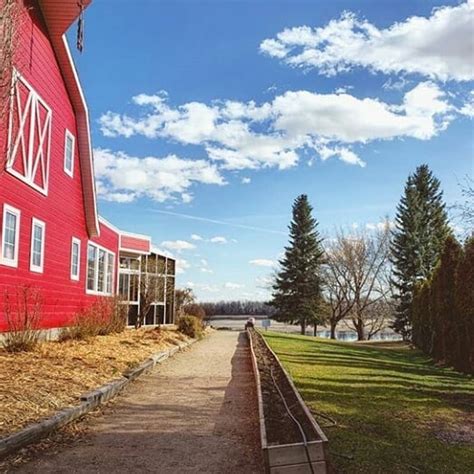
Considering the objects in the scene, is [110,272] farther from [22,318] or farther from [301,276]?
[301,276]

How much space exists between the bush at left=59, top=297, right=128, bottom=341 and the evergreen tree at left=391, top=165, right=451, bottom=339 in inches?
1027

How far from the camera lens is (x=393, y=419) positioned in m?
7.21

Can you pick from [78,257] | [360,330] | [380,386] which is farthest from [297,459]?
[360,330]

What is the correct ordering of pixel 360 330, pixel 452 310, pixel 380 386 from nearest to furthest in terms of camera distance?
1. pixel 380 386
2. pixel 452 310
3. pixel 360 330

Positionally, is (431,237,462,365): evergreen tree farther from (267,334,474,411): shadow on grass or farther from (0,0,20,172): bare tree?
(0,0,20,172): bare tree

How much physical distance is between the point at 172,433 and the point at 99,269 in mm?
16007

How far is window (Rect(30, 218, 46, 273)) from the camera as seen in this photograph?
1369cm

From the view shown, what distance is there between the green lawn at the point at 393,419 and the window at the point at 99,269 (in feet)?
33.6

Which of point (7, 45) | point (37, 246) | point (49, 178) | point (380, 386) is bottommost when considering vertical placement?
point (380, 386)

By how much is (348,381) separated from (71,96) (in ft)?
39.3

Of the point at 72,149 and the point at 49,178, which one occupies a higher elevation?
the point at 72,149

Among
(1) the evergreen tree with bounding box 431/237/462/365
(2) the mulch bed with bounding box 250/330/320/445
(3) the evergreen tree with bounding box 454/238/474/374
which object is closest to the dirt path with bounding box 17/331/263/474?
(2) the mulch bed with bounding box 250/330/320/445

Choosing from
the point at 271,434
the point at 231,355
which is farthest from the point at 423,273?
the point at 271,434

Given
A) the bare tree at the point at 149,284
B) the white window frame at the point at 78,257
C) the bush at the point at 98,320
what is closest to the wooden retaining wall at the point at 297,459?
the bush at the point at 98,320
